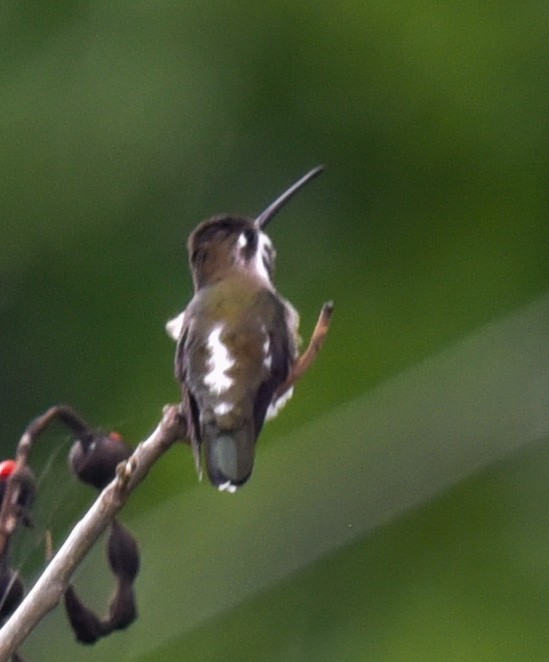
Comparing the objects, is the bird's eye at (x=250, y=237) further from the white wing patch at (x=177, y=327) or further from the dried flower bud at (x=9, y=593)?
the dried flower bud at (x=9, y=593)

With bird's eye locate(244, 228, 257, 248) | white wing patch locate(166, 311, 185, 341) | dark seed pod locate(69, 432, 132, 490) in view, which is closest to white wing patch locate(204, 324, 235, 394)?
white wing patch locate(166, 311, 185, 341)

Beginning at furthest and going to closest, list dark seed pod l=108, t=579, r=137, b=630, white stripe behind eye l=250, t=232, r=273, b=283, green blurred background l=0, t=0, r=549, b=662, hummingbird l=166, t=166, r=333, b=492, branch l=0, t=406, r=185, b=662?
green blurred background l=0, t=0, r=549, b=662
white stripe behind eye l=250, t=232, r=273, b=283
hummingbird l=166, t=166, r=333, b=492
dark seed pod l=108, t=579, r=137, b=630
branch l=0, t=406, r=185, b=662

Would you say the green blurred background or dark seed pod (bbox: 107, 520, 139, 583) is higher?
dark seed pod (bbox: 107, 520, 139, 583)

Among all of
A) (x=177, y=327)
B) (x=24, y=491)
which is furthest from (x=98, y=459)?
(x=177, y=327)

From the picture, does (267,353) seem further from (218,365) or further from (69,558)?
(69,558)

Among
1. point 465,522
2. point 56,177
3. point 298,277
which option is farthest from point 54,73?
point 465,522

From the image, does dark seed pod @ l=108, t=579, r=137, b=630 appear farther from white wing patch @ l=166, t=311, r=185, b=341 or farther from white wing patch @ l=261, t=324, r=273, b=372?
white wing patch @ l=166, t=311, r=185, b=341

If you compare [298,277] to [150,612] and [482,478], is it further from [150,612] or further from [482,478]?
[150,612]
